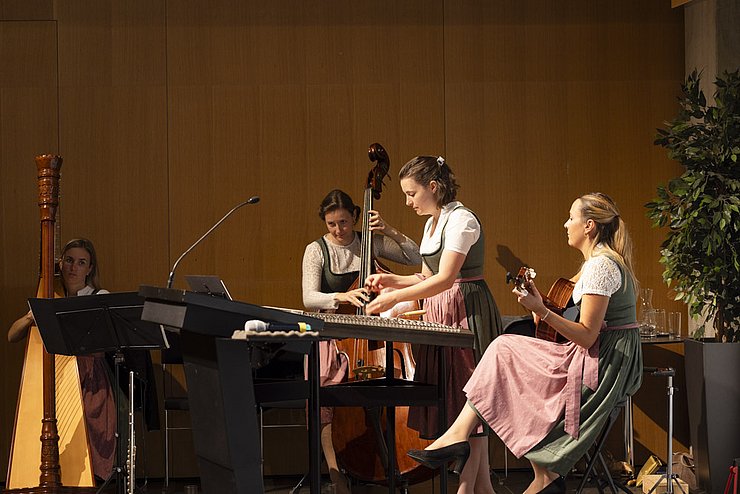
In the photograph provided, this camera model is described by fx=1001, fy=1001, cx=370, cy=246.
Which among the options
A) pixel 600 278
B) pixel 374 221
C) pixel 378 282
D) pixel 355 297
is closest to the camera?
pixel 600 278

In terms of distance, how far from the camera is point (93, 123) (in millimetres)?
5543

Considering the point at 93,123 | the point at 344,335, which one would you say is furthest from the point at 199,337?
the point at 93,123

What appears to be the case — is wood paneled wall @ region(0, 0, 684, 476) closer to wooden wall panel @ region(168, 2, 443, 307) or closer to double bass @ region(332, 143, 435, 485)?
wooden wall panel @ region(168, 2, 443, 307)

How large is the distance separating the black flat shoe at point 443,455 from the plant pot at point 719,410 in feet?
5.40

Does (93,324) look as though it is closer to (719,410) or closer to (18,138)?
(18,138)

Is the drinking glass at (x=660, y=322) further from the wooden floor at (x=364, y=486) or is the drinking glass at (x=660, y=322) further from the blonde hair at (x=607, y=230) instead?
the blonde hair at (x=607, y=230)

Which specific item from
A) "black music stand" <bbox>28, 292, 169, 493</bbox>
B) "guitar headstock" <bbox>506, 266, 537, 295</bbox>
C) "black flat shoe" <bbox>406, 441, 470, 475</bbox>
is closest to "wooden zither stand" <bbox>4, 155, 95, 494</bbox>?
"black music stand" <bbox>28, 292, 169, 493</bbox>

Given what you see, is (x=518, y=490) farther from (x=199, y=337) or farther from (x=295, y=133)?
(x=199, y=337)

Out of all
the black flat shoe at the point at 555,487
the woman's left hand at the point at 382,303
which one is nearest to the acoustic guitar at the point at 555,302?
the woman's left hand at the point at 382,303

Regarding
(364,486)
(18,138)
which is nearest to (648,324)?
(364,486)

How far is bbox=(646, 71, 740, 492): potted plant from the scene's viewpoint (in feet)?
15.3

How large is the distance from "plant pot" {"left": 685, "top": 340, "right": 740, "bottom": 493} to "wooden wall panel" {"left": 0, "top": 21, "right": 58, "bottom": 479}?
3.55 metres

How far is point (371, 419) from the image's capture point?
13.8ft

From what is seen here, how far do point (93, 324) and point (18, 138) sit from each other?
6.35 feet
